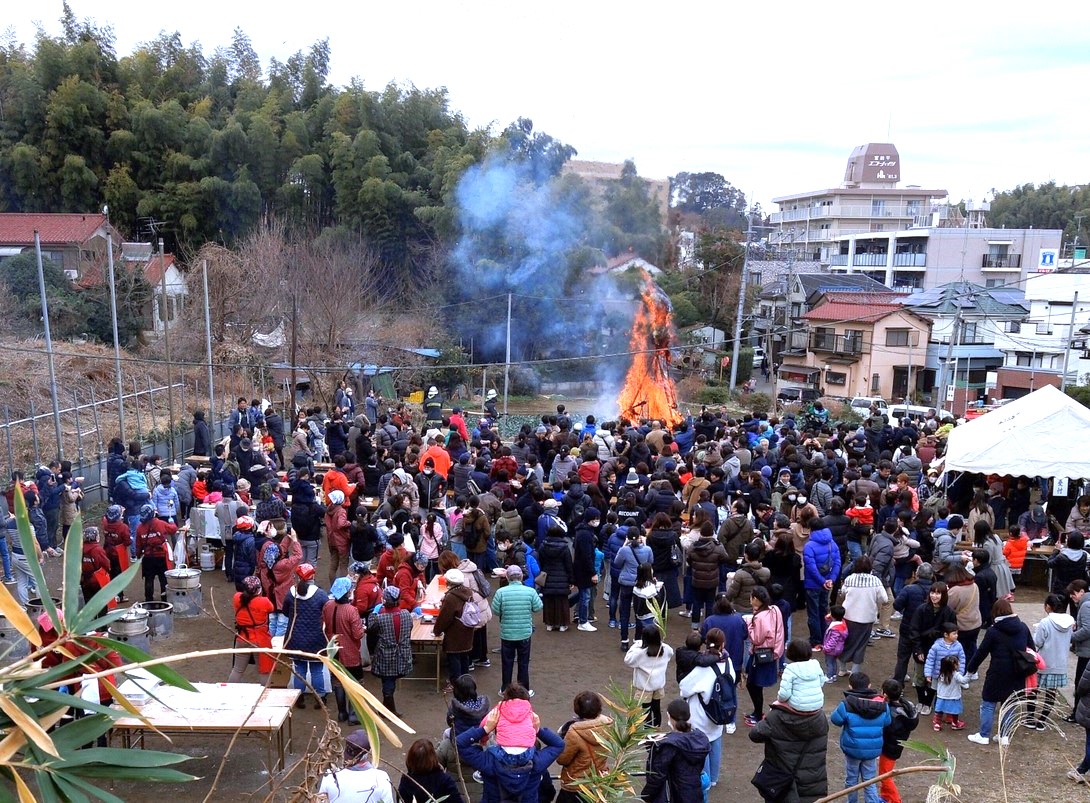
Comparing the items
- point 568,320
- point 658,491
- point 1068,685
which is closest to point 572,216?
point 568,320

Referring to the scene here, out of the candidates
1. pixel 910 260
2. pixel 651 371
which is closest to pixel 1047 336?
pixel 910 260

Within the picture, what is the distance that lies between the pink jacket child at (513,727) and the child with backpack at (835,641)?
12.6 feet

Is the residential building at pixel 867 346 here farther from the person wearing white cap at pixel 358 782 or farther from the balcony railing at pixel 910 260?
the person wearing white cap at pixel 358 782

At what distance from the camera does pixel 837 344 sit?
120 ft

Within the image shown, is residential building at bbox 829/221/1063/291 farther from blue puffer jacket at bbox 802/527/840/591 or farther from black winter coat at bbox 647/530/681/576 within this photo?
black winter coat at bbox 647/530/681/576

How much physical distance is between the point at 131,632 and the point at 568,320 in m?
24.2

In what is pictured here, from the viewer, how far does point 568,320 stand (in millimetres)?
30688

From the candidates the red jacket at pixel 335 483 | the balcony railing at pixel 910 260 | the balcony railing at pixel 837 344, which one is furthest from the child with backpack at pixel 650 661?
the balcony railing at pixel 910 260

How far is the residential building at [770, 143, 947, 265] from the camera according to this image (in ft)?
191

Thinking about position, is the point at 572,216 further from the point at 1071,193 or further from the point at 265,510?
the point at 1071,193

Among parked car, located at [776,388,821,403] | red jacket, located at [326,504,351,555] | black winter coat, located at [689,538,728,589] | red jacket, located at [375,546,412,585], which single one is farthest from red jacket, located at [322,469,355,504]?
parked car, located at [776,388,821,403]

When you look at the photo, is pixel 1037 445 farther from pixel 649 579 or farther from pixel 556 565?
pixel 556 565

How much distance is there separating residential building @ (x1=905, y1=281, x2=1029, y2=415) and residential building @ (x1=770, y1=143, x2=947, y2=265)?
20.3 meters

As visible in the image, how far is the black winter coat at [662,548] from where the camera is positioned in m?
9.19
